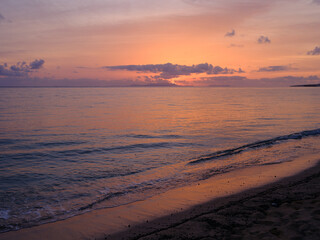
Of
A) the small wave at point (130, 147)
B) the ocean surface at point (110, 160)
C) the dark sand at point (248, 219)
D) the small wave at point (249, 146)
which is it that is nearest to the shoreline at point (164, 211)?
the dark sand at point (248, 219)

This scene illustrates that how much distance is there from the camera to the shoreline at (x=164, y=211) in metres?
7.15

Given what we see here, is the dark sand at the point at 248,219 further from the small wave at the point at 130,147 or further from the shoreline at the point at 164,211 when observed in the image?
the small wave at the point at 130,147

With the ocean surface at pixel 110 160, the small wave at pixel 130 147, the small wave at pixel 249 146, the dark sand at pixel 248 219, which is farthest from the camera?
the small wave at pixel 130 147

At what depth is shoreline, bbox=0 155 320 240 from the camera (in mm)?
7152

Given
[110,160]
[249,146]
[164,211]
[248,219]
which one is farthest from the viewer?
[249,146]

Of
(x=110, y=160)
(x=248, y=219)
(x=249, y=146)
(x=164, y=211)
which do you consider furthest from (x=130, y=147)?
(x=248, y=219)

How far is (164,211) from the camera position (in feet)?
A: 27.6

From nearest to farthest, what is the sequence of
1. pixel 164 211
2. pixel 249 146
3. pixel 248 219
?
pixel 248 219
pixel 164 211
pixel 249 146

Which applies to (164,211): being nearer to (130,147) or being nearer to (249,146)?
(130,147)

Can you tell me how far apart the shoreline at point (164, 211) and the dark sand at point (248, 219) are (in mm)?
34

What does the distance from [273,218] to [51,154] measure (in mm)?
14118

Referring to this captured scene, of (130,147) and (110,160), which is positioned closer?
(110,160)

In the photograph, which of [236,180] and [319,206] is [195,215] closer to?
[319,206]

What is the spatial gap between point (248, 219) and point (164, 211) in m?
2.71
